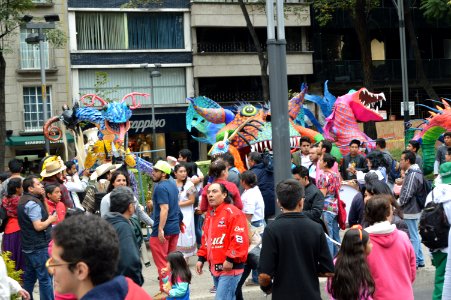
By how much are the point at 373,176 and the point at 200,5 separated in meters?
29.5

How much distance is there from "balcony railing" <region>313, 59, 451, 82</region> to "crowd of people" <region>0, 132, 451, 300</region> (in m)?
28.0

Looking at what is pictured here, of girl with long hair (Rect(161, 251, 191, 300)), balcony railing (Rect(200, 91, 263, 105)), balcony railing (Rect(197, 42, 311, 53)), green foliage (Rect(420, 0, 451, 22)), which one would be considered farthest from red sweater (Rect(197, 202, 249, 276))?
balcony railing (Rect(200, 91, 263, 105))

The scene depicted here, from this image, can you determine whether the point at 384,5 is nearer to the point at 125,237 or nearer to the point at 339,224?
the point at 339,224

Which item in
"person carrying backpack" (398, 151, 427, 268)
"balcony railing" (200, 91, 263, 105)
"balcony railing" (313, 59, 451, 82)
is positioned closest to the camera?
"person carrying backpack" (398, 151, 427, 268)

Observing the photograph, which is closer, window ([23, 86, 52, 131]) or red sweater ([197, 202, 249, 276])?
red sweater ([197, 202, 249, 276])

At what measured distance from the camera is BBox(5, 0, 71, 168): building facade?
3538cm

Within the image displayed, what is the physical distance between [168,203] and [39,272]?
180cm

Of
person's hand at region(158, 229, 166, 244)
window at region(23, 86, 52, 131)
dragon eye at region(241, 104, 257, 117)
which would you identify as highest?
window at region(23, 86, 52, 131)

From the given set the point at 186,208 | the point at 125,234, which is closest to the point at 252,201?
the point at 186,208

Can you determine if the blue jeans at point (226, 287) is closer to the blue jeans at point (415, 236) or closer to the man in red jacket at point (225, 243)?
the man in red jacket at point (225, 243)

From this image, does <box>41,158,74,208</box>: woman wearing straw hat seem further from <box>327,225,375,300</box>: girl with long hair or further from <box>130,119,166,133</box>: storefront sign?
<box>130,119,166,133</box>: storefront sign

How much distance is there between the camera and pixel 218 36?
40000 millimetres

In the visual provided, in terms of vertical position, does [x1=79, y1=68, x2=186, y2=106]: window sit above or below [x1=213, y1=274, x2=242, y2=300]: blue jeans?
above

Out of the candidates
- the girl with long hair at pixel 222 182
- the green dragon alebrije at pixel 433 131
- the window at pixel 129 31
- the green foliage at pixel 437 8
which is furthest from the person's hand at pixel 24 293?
the window at pixel 129 31
